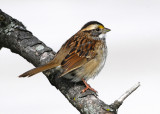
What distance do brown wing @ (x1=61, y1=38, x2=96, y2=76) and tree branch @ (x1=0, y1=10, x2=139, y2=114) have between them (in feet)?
0.50

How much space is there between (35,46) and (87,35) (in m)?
0.63

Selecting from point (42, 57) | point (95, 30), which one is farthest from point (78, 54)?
point (95, 30)

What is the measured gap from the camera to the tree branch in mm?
3302

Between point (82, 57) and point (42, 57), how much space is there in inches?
16.9

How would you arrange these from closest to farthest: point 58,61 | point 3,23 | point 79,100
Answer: point 79,100 → point 58,61 → point 3,23

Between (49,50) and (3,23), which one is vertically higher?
(3,23)

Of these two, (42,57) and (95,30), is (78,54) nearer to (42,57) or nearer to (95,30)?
(42,57)

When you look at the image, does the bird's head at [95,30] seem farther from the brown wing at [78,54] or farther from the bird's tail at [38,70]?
the bird's tail at [38,70]

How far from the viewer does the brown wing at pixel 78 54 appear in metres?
3.89

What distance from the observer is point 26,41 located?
4.26 meters

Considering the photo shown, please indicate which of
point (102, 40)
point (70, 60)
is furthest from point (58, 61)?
point (102, 40)

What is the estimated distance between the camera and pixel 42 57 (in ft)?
13.5

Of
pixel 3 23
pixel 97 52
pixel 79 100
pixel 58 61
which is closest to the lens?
pixel 79 100

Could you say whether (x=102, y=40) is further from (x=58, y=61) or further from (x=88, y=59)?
(x=58, y=61)
